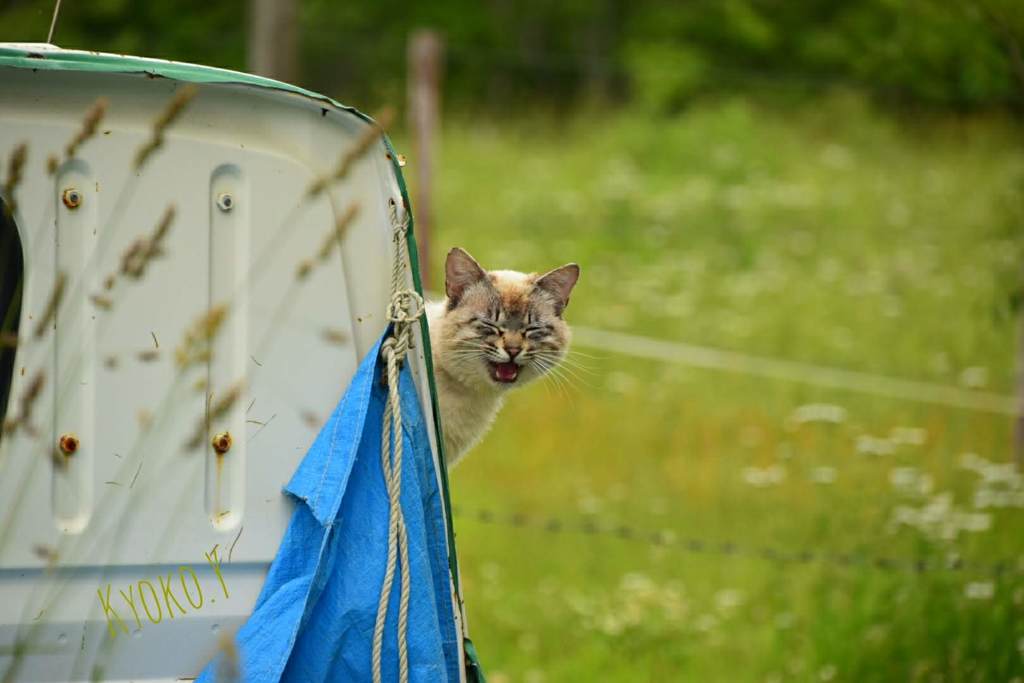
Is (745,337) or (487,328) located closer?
(487,328)

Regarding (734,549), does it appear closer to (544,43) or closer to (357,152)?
(357,152)

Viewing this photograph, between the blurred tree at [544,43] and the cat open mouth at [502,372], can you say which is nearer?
the cat open mouth at [502,372]

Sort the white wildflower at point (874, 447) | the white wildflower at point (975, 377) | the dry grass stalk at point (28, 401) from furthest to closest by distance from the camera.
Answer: the white wildflower at point (975, 377) < the white wildflower at point (874, 447) < the dry grass stalk at point (28, 401)

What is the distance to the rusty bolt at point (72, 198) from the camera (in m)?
2.20

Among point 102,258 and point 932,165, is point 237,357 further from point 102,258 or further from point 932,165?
point 932,165

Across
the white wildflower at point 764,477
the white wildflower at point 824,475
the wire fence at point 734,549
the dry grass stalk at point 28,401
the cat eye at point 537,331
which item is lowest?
the wire fence at point 734,549

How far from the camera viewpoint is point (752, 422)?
7957 mm

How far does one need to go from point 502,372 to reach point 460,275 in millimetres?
315

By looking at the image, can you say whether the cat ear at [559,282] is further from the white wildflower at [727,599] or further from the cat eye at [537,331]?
the white wildflower at [727,599]

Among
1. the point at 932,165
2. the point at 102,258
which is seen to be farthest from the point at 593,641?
the point at 932,165

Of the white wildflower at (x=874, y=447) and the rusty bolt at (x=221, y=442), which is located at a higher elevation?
the white wildflower at (x=874, y=447)

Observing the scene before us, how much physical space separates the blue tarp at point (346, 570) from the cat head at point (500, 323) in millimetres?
1077

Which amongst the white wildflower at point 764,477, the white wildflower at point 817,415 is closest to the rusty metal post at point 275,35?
the white wildflower at point 817,415

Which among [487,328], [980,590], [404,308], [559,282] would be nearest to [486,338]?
[487,328]
